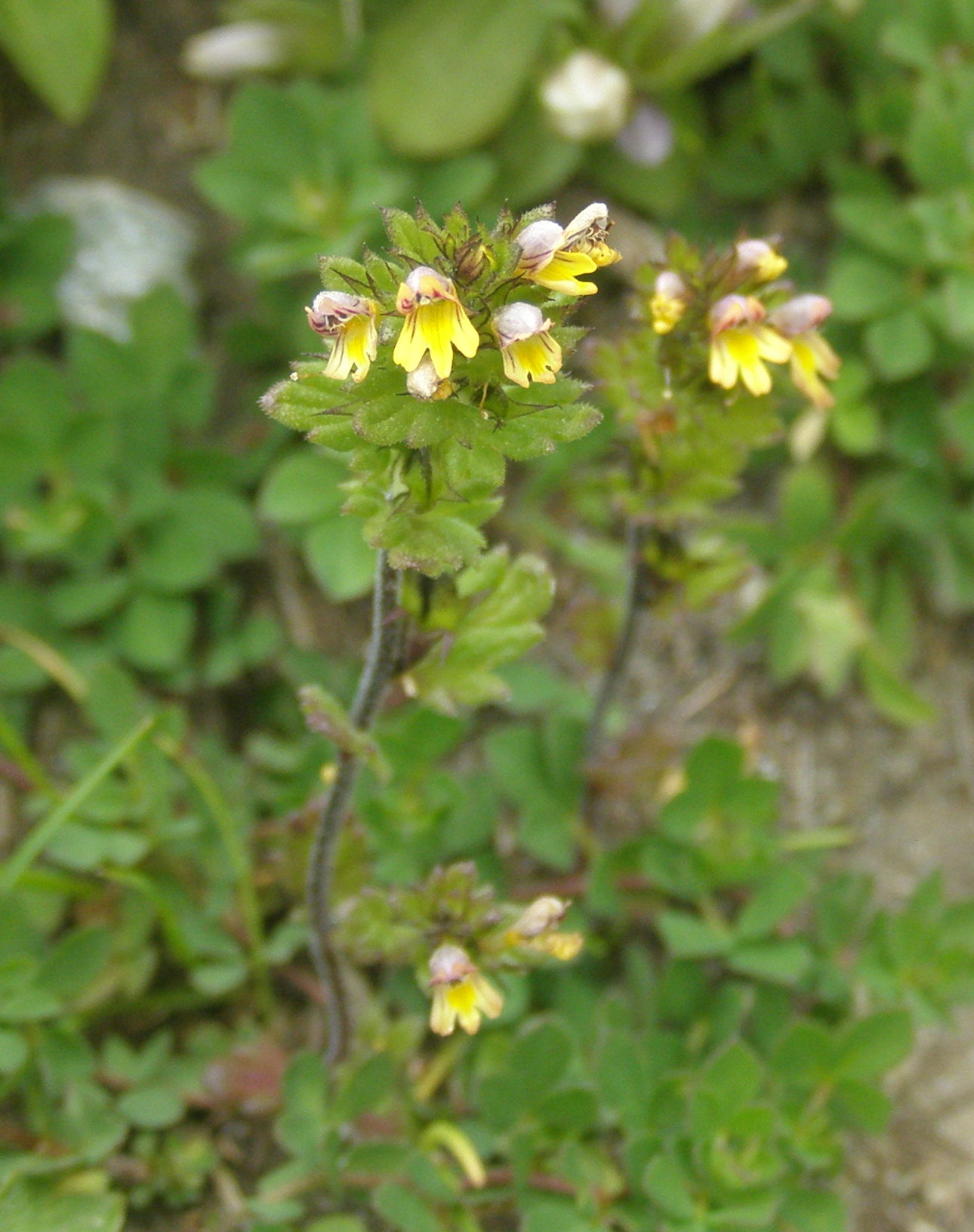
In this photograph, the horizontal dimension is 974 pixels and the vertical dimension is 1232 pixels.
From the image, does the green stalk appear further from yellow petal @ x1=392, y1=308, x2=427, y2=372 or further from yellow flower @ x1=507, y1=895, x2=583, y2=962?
yellow petal @ x1=392, y1=308, x2=427, y2=372

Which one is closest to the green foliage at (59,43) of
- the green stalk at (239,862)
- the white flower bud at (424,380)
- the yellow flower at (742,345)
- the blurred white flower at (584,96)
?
the blurred white flower at (584,96)

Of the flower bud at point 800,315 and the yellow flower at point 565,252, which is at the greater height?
the yellow flower at point 565,252

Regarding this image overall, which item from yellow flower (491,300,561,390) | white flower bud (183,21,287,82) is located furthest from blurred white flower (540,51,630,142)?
yellow flower (491,300,561,390)

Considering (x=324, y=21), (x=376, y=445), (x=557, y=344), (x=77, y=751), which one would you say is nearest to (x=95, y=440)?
(x=77, y=751)

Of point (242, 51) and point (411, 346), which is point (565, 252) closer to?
point (411, 346)

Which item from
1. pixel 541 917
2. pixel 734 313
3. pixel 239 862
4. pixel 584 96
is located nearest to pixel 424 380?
pixel 734 313

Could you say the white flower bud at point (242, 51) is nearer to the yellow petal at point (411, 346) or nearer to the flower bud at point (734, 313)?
the flower bud at point (734, 313)
